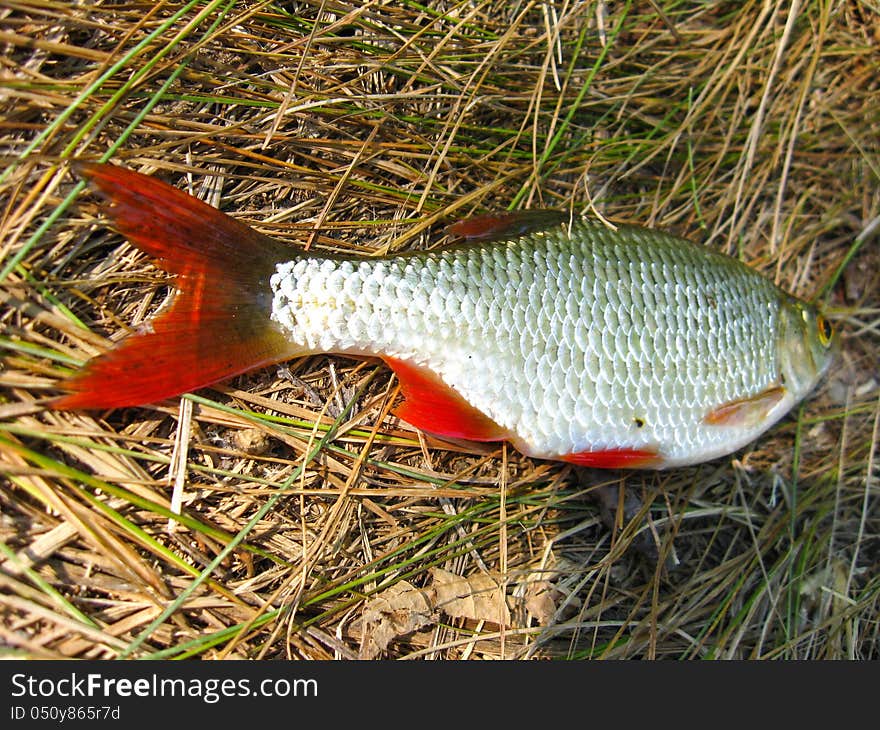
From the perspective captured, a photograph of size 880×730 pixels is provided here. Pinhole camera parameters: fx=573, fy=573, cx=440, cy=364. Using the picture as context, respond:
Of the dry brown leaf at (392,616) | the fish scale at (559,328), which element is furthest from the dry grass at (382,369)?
the fish scale at (559,328)

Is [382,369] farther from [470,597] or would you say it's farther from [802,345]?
[802,345]

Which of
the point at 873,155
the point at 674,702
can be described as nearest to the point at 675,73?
the point at 873,155

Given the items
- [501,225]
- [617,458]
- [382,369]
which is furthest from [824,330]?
[382,369]

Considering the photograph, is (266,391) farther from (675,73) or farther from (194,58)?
(675,73)

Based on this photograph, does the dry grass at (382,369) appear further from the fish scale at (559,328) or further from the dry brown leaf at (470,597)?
the fish scale at (559,328)

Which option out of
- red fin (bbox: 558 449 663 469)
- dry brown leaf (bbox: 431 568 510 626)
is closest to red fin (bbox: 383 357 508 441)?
red fin (bbox: 558 449 663 469)
